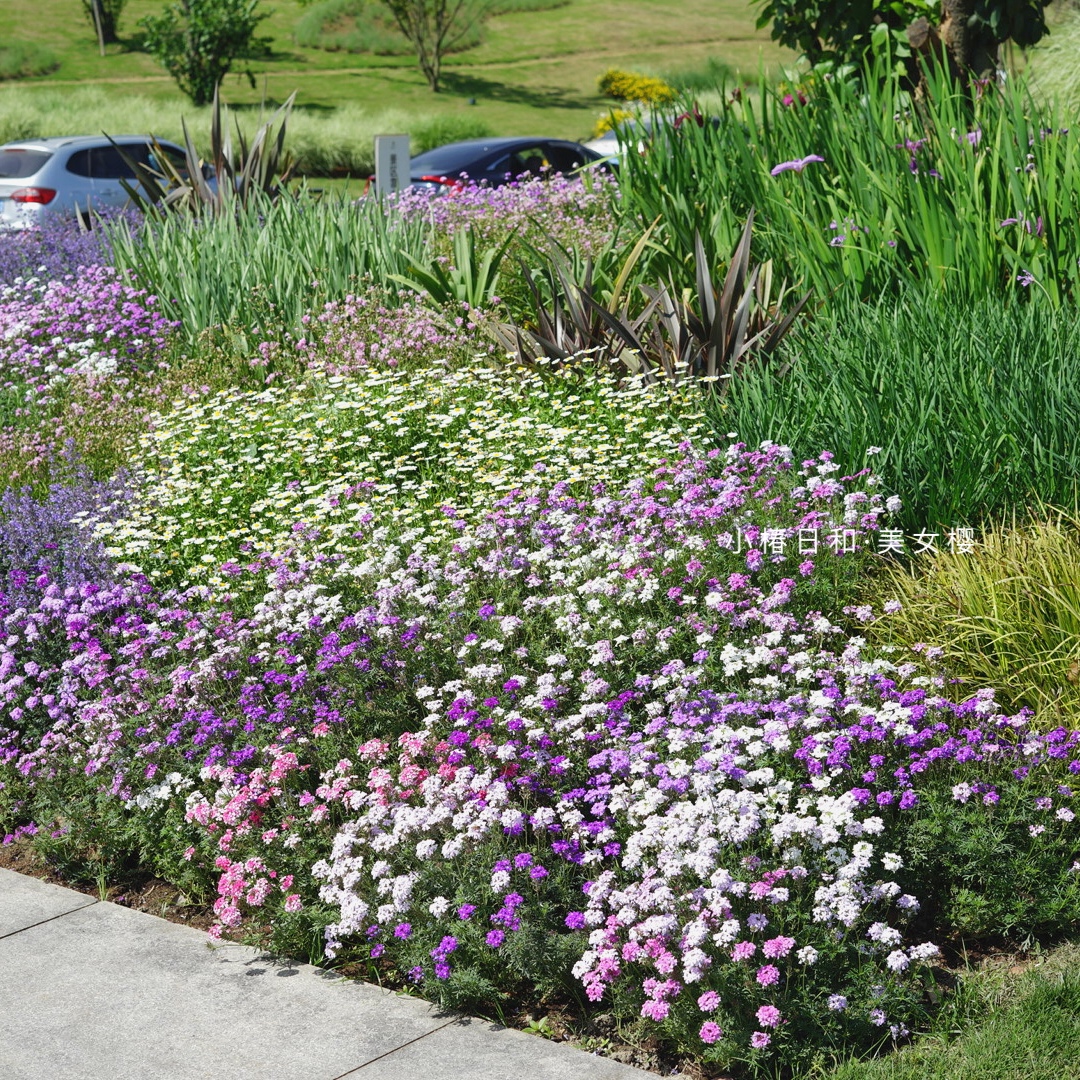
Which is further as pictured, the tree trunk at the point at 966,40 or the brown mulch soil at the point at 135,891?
the tree trunk at the point at 966,40

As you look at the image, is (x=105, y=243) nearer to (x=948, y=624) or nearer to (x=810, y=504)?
(x=810, y=504)

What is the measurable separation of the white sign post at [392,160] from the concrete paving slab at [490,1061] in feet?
37.0

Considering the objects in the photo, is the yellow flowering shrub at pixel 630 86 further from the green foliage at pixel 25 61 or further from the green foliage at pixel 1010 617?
the green foliage at pixel 1010 617

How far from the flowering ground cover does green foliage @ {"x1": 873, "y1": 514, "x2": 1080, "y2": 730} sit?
0.10 m

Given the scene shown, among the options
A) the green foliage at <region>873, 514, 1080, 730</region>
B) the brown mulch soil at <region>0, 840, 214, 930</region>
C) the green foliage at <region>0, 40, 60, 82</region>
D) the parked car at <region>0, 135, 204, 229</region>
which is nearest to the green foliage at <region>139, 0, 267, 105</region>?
the green foliage at <region>0, 40, 60, 82</region>

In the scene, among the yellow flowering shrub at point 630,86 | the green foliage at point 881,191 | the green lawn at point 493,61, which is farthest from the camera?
the green lawn at point 493,61

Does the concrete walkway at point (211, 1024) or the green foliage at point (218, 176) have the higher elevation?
the green foliage at point (218, 176)

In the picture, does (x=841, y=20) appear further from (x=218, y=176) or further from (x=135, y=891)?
(x=135, y=891)

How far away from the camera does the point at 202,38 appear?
129 feet

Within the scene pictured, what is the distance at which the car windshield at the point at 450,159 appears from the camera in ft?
64.1

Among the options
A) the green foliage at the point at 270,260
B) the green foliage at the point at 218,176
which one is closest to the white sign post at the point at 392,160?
the green foliage at the point at 218,176

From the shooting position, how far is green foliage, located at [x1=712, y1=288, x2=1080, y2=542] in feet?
15.9

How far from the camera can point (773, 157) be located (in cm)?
815

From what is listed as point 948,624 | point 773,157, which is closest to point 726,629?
point 948,624
